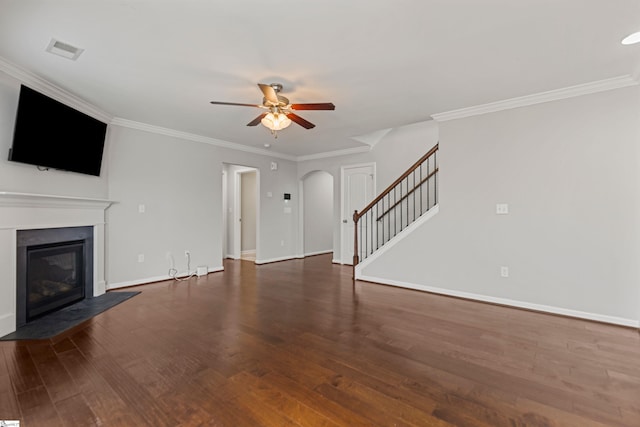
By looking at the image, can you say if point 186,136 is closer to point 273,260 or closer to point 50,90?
point 50,90

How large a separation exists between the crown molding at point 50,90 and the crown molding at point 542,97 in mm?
4543

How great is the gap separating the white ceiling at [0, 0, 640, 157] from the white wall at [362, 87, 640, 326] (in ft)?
1.39

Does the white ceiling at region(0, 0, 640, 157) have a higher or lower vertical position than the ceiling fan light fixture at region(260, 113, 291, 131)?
higher

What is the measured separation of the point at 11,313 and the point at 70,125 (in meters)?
2.05

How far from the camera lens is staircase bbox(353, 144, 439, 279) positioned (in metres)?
5.05

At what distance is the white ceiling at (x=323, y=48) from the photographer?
195 centimetres

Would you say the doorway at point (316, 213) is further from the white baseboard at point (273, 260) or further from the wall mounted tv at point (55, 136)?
the wall mounted tv at point (55, 136)

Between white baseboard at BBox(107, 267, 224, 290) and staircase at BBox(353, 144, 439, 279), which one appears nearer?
white baseboard at BBox(107, 267, 224, 290)

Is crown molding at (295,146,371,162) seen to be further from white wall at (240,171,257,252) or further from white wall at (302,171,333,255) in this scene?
white wall at (240,171,257,252)

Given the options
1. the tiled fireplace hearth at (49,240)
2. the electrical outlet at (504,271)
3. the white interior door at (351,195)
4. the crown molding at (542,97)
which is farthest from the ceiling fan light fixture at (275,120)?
the white interior door at (351,195)

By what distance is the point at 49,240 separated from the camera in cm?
326

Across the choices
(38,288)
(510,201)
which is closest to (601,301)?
(510,201)

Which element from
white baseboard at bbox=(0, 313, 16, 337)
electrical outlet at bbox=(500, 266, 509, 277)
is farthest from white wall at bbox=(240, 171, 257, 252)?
electrical outlet at bbox=(500, 266, 509, 277)

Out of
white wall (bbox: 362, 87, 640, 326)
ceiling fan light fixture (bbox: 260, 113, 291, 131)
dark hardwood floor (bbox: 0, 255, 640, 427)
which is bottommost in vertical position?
dark hardwood floor (bbox: 0, 255, 640, 427)
